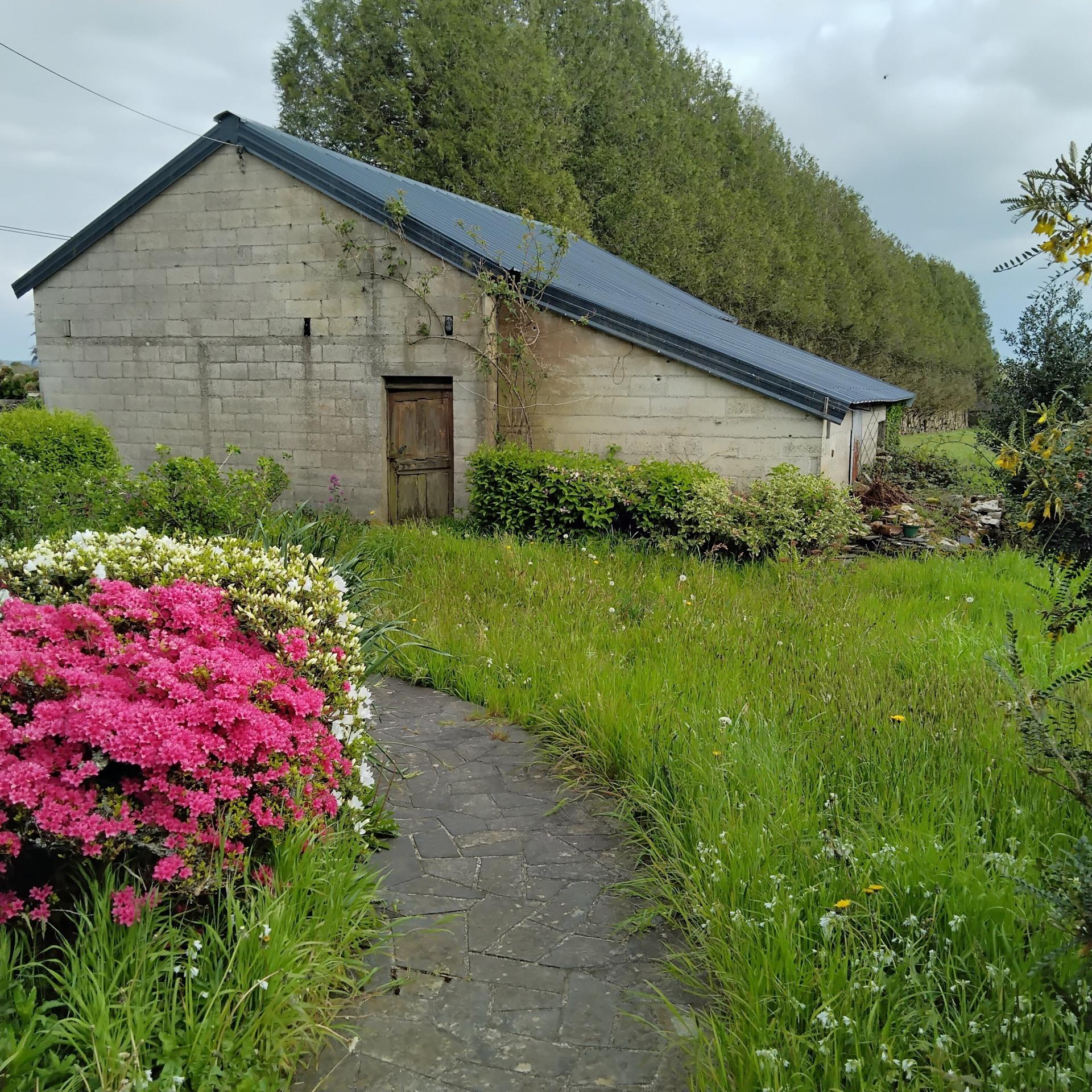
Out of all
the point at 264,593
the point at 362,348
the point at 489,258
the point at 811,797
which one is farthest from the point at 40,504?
the point at 489,258

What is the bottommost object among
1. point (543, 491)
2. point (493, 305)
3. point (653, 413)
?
point (543, 491)

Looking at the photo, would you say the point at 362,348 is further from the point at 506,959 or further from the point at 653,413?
the point at 506,959

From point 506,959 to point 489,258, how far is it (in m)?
10.4

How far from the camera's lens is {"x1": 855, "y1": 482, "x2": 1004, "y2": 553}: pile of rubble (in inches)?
427

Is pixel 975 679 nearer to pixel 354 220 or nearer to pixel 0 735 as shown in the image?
pixel 0 735

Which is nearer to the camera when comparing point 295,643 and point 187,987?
point 187,987

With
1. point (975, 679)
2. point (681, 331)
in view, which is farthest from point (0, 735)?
point (681, 331)

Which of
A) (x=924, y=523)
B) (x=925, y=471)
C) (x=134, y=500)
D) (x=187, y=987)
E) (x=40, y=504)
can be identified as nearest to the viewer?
(x=187, y=987)

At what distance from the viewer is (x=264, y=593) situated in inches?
158

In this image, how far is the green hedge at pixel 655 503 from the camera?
9812mm

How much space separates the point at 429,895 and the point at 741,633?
334 cm

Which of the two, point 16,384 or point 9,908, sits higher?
point 16,384

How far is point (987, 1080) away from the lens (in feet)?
7.63

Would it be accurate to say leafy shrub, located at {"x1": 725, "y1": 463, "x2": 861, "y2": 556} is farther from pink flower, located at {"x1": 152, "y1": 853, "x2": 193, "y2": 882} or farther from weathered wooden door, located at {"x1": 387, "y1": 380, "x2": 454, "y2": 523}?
pink flower, located at {"x1": 152, "y1": 853, "x2": 193, "y2": 882}
